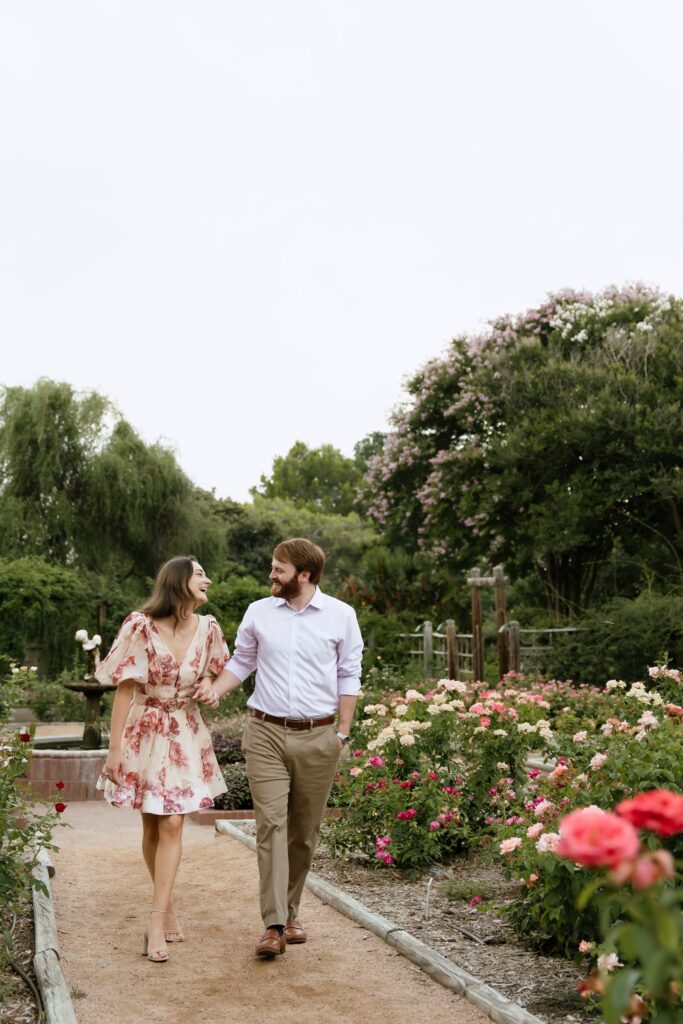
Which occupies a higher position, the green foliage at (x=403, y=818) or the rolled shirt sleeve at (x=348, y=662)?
the rolled shirt sleeve at (x=348, y=662)

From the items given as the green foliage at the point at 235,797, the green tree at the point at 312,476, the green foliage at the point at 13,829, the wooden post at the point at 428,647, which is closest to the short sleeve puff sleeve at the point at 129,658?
the green foliage at the point at 13,829

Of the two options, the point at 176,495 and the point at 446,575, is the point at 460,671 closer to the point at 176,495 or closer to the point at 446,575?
the point at 446,575

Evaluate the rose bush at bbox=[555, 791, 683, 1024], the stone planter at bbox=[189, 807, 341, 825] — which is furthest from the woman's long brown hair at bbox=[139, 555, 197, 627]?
the stone planter at bbox=[189, 807, 341, 825]

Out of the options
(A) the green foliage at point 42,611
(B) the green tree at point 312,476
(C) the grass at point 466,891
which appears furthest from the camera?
(B) the green tree at point 312,476

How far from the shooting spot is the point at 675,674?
6398 millimetres

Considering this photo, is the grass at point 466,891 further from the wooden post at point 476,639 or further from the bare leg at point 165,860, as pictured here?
the wooden post at point 476,639

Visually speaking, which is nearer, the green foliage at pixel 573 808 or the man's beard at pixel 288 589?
the green foliage at pixel 573 808

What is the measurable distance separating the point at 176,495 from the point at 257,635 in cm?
2172

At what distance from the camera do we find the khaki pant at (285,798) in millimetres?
4840

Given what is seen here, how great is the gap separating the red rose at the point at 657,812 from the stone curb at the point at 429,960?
A: 262 cm

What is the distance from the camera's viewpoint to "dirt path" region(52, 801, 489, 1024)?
420cm

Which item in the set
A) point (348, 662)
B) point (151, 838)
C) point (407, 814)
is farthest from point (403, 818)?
point (151, 838)

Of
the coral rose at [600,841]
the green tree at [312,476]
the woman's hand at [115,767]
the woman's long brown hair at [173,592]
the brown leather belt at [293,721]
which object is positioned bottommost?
the woman's hand at [115,767]

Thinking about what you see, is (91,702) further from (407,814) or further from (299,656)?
(299,656)
